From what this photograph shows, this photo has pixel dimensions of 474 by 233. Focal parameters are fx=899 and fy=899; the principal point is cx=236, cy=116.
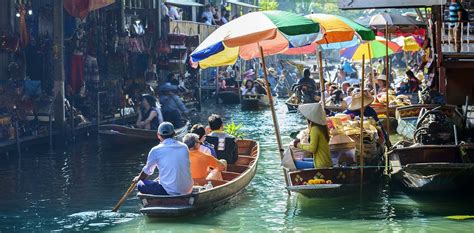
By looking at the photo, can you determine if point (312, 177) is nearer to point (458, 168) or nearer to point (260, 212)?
point (260, 212)

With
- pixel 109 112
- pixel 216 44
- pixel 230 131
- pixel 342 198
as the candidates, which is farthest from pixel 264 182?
pixel 109 112

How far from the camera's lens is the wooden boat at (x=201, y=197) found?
11.6 meters

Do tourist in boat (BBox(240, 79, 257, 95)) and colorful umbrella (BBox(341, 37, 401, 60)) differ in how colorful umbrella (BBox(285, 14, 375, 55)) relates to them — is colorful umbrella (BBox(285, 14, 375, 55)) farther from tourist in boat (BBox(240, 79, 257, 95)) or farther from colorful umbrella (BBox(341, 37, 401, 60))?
tourist in boat (BBox(240, 79, 257, 95))

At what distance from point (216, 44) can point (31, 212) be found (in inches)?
145

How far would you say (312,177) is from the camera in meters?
13.1

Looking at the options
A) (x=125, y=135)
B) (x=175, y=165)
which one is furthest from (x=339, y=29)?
(x=125, y=135)

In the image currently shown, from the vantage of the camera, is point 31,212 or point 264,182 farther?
point 264,182

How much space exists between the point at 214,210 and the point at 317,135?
1827mm

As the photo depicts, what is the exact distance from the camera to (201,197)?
11.9 m

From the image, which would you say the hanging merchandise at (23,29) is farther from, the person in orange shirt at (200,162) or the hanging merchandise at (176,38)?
the person in orange shirt at (200,162)

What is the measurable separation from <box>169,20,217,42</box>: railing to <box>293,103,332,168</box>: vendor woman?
17.3 metres

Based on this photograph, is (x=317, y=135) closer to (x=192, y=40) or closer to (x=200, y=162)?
(x=200, y=162)

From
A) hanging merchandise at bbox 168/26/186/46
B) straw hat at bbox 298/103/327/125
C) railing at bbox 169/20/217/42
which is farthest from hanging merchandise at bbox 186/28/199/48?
straw hat at bbox 298/103/327/125

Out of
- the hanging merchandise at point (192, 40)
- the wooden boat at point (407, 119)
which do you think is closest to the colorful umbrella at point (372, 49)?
the wooden boat at point (407, 119)
